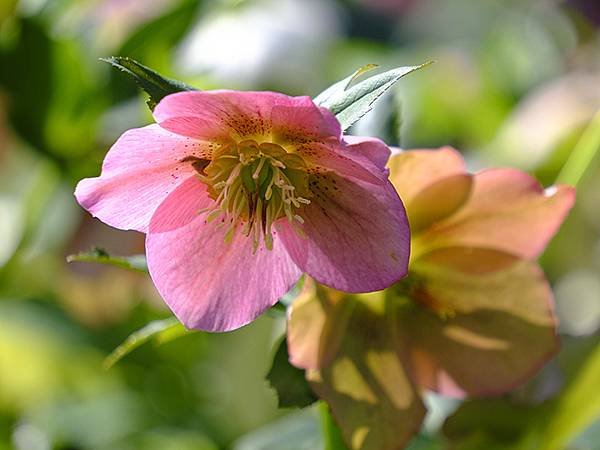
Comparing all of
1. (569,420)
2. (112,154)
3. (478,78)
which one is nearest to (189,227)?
(112,154)

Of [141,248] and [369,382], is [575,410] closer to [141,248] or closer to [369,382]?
[369,382]

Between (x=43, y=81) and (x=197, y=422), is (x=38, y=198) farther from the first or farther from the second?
(x=197, y=422)

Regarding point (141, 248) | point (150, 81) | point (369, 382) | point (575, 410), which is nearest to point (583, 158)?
point (575, 410)

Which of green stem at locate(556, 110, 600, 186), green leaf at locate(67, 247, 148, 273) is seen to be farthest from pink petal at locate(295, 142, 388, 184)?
green stem at locate(556, 110, 600, 186)

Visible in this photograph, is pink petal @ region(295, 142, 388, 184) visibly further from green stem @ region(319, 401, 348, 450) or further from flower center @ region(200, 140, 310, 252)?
green stem @ region(319, 401, 348, 450)

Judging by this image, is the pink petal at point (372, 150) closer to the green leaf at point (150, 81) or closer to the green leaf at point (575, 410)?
the green leaf at point (150, 81)
